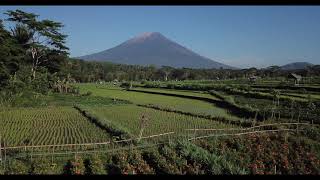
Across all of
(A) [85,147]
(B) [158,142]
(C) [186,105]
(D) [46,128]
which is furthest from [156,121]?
(C) [186,105]

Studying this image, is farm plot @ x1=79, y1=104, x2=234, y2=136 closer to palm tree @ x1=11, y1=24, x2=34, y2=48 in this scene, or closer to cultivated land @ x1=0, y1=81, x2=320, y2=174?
cultivated land @ x1=0, y1=81, x2=320, y2=174

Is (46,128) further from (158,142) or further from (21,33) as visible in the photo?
(21,33)

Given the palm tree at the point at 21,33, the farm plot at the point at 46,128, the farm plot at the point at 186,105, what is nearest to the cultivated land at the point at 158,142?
the farm plot at the point at 46,128

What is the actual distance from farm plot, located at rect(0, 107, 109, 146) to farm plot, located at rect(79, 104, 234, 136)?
104cm

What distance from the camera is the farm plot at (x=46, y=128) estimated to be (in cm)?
1211

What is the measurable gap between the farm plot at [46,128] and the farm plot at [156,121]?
104 centimetres

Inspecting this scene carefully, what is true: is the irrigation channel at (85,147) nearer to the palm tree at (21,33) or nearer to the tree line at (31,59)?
the tree line at (31,59)

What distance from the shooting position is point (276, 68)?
2771 inches

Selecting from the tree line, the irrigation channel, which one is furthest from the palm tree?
the irrigation channel

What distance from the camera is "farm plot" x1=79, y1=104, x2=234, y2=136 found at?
14.3 m

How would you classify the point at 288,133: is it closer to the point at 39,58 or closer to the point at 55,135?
the point at 55,135

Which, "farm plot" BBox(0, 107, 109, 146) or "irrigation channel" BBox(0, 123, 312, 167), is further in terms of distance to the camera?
"farm plot" BBox(0, 107, 109, 146)
